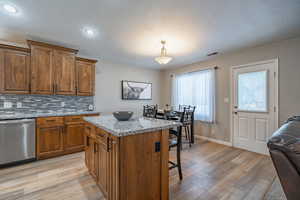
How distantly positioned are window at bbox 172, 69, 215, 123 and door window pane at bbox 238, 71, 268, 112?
0.70m

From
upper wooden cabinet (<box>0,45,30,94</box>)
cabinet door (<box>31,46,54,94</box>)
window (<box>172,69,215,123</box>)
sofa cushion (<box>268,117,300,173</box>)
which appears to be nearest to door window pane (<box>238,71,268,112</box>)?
window (<box>172,69,215,123</box>)

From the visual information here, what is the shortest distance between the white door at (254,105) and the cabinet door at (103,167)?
11.1ft

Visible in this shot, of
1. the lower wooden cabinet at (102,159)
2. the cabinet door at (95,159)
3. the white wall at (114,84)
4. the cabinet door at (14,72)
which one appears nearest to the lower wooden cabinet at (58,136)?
the cabinet door at (14,72)

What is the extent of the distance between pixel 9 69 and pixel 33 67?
14.7 inches

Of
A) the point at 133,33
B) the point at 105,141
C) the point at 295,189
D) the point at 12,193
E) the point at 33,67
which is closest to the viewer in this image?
the point at 295,189

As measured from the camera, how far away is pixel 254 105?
3.28 m

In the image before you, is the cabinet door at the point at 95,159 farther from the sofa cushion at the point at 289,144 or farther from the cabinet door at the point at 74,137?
the sofa cushion at the point at 289,144

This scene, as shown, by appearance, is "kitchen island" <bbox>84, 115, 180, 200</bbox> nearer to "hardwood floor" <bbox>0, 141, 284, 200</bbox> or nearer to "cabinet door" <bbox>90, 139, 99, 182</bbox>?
"cabinet door" <bbox>90, 139, 99, 182</bbox>

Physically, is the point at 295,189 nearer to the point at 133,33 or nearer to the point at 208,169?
the point at 208,169

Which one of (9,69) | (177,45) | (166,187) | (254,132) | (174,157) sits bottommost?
(174,157)

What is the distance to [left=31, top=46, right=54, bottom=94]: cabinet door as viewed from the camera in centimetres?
282

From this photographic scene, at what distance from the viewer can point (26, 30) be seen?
2.49 metres

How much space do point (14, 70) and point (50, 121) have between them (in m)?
1.20

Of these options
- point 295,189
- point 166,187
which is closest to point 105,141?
point 166,187
